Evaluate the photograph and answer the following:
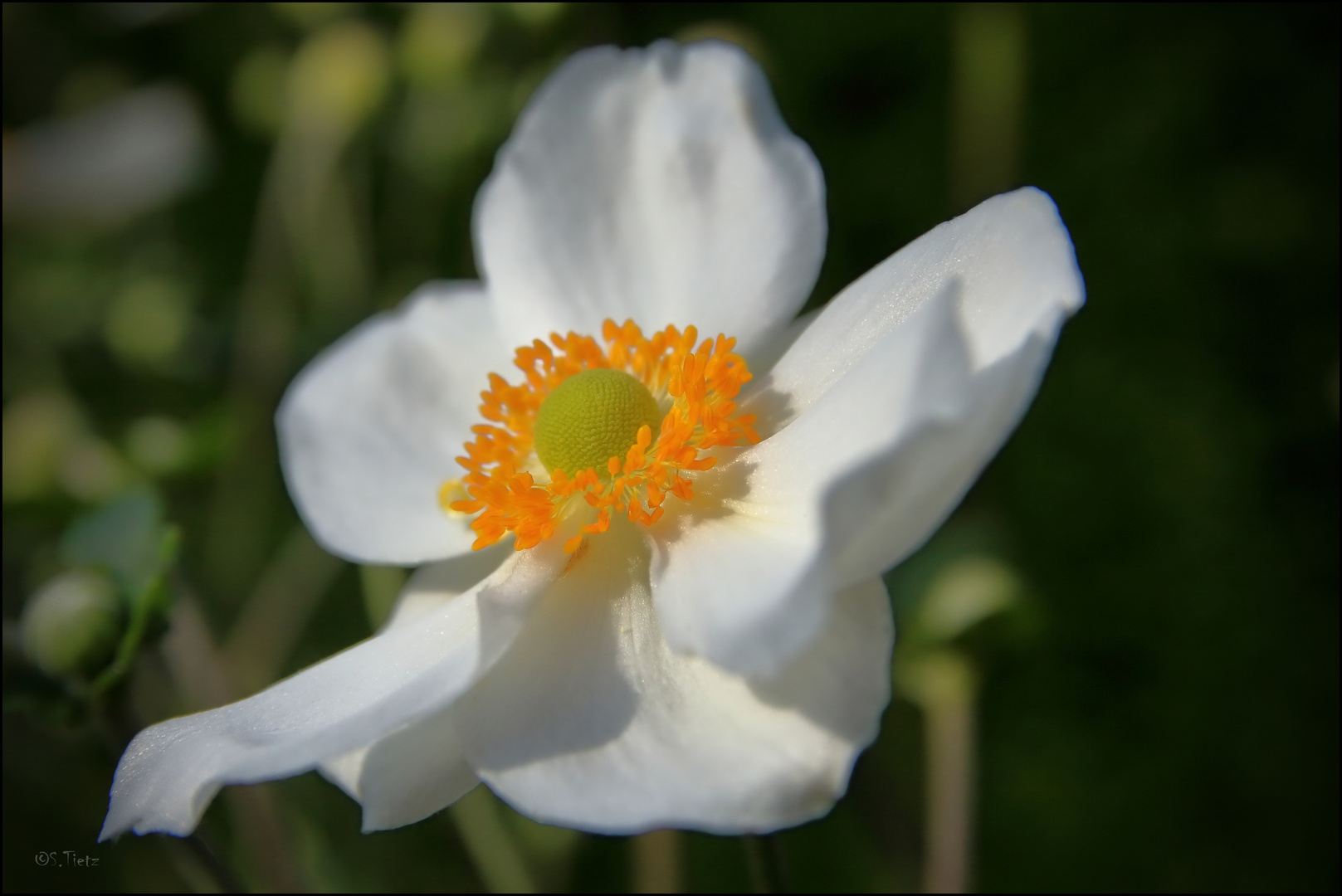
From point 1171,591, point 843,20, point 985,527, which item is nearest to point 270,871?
point 985,527

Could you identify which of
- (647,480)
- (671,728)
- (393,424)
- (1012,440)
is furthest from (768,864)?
(1012,440)

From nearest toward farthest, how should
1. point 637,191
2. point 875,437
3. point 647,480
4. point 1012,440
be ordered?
1. point 875,437
2. point 647,480
3. point 637,191
4. point 1012,440

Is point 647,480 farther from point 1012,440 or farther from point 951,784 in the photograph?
point 1012,440

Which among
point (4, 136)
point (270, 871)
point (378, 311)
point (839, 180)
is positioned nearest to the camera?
point (270, 871)

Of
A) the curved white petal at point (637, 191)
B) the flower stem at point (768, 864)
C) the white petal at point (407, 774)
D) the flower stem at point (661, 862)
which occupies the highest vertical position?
the curved white petal at point (637, 191)

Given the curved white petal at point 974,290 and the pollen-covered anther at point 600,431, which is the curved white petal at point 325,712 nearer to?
the pollen-covered anther at point 600,431

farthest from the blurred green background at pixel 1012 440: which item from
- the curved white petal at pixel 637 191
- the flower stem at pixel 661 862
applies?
the curved white petal at pixel 637 191

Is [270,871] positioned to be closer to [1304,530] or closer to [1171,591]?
[1171,591]

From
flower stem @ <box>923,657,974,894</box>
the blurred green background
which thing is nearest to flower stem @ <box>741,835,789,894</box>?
Answer: flower stem @ <box>923,657,974,894</box>
